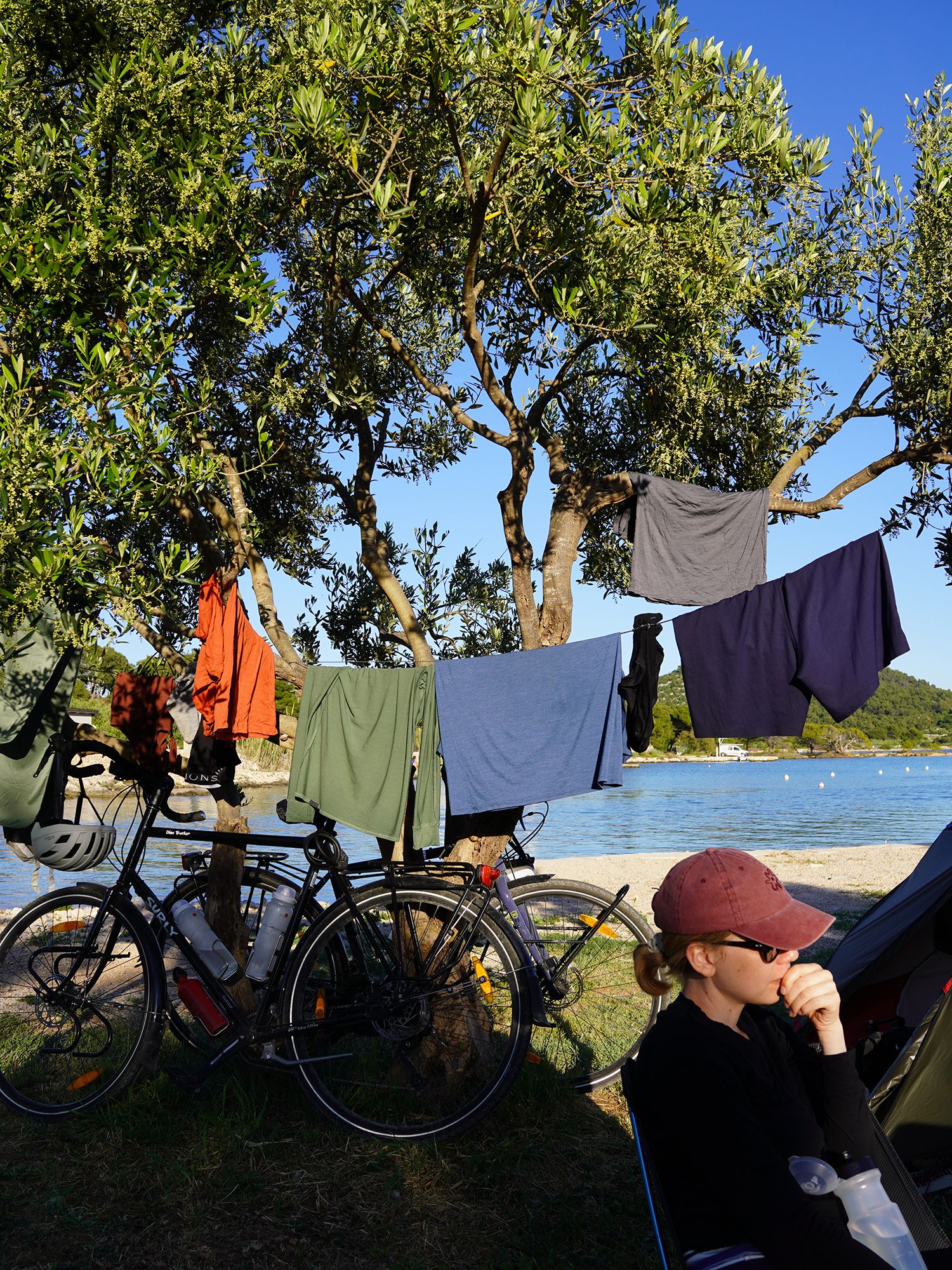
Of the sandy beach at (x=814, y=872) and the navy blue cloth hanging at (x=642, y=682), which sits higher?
the navy blue cloth hanging at (x=642, y=682)

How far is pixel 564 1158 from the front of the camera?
4.22 m

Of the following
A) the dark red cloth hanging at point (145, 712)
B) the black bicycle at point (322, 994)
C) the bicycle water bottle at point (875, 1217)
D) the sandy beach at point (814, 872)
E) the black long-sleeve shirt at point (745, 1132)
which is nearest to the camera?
the black long-sleeve shirt at point (745, 1132)

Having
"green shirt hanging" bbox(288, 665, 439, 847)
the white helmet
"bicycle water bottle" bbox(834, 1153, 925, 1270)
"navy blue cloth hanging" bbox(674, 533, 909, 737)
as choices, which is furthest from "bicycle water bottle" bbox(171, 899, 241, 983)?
"bicycle water bottle" bbox(834, 1153, 925, 1270)

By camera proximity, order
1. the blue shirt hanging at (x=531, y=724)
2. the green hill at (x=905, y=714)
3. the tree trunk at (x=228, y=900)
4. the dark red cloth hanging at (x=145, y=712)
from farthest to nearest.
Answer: the green hill at (x=905, y=714)
the dark red cloth hanging at (x=145, y=712)
the blue shirt hanging at (x=531, y=724)
the tree trunk at (x=228, y=900)

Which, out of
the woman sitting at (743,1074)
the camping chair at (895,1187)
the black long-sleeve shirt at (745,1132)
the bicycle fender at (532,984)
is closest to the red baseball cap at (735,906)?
the woman sitting at (743,1074)

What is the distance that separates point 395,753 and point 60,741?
6.13 ft

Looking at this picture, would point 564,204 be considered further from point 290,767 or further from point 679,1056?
point 679,1056

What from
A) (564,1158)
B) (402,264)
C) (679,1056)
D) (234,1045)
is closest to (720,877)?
(679,1056)

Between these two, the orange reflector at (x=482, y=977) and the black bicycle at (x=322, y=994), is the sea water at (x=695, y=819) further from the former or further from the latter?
the orange reflector at (x=482, y=977)

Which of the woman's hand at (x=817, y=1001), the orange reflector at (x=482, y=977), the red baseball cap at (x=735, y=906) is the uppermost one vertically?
the red baseball cap at (x=735, y=906)

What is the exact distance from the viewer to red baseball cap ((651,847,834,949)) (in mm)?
2059

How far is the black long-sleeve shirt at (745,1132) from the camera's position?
1.75 meters

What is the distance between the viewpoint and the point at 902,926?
174 inches

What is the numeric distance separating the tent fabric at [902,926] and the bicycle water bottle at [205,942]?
2861 millimetres
